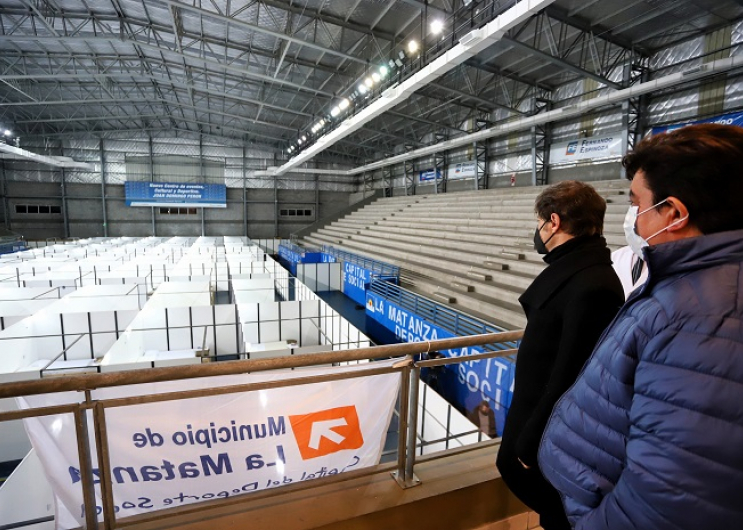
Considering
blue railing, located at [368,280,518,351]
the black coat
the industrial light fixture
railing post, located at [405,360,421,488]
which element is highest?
the industrial light fixture

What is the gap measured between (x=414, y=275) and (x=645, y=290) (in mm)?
10850

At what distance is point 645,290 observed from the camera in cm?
84

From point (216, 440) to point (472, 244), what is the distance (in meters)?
11.1

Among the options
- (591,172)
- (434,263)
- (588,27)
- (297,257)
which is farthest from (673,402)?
(297,257)

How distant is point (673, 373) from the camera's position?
71cm

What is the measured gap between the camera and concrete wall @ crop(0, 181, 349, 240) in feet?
79.9

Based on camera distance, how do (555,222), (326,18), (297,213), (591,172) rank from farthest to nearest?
(297,213)
(591,172)
(326,18)
(555,222)

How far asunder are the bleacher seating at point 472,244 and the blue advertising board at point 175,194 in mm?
11632

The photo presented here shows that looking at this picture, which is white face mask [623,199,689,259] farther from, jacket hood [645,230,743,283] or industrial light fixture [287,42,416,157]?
industrial light fixture [287,42,416,157]

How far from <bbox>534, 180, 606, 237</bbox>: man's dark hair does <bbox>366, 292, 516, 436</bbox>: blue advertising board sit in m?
2.22

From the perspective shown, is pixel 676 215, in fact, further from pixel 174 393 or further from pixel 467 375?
pixel 467 375

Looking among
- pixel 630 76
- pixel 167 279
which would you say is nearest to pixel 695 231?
pixel 167 279

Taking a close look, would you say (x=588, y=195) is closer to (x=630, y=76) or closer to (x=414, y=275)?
(x=414, y=275)

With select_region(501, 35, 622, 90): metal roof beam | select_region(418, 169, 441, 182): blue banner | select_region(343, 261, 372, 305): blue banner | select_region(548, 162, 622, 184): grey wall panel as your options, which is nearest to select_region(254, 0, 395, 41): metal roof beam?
select_region(501, 35, 622, 90): metal roof beam
